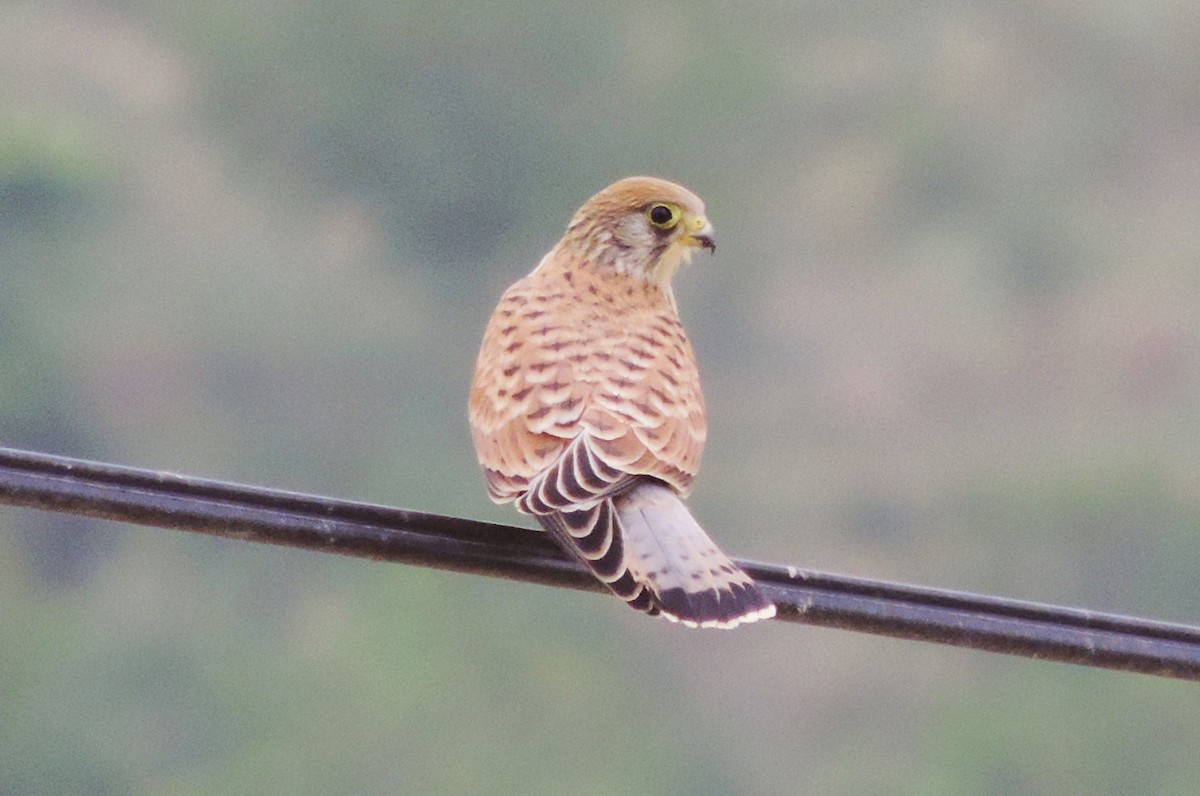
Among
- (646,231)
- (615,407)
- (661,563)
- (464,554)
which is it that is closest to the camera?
(464,554)

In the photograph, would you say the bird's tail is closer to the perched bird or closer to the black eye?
the perched bird

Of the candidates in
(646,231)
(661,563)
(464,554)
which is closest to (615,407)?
(661,563)

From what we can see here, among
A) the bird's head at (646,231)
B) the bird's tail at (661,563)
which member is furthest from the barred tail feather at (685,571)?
the bird's head at (646,231)

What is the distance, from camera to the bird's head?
150 inches

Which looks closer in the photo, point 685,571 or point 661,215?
point 685,571

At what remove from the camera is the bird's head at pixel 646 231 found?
150 inches

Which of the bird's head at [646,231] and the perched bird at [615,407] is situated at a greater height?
the bird's head at [646,231]

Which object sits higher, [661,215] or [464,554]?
[661,215]

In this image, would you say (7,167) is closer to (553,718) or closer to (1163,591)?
(553,718)

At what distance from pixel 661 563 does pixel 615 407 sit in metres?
0.38

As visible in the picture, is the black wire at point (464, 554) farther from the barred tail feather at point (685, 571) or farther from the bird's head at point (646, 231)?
the bird's head at point (646, 231)

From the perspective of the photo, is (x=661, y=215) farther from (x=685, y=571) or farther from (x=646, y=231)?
(x=685, y=571)

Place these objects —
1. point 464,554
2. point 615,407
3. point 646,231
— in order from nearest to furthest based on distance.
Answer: point 464,554
point 615,407
point 646,231

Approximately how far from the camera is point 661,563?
2.77m
